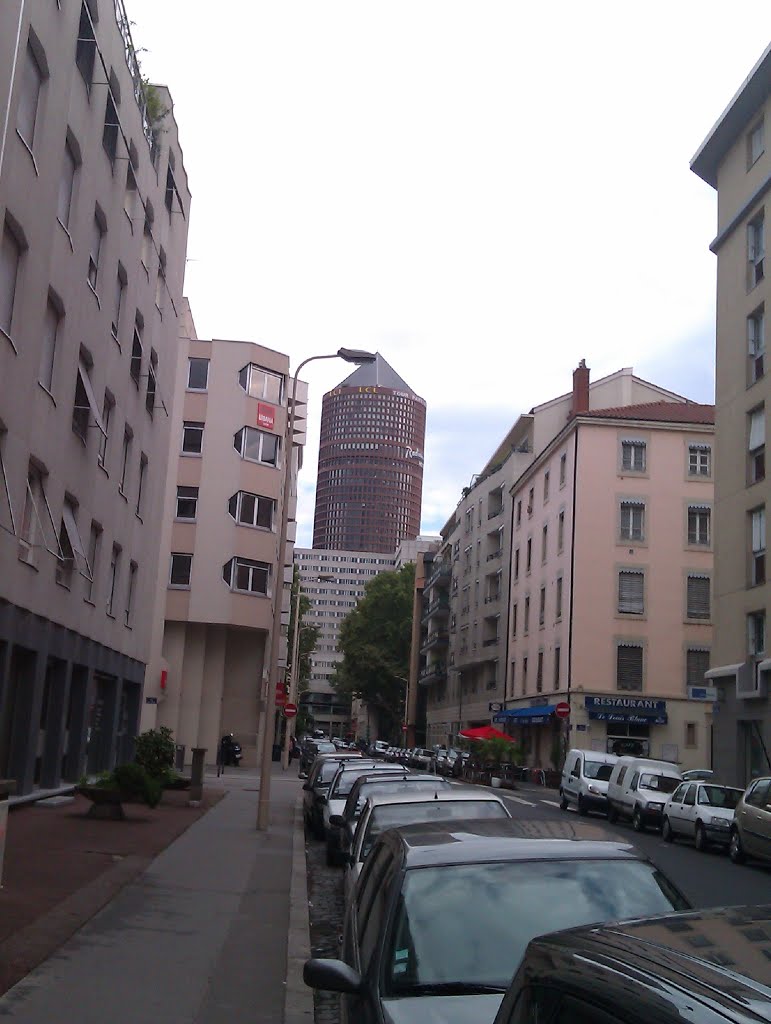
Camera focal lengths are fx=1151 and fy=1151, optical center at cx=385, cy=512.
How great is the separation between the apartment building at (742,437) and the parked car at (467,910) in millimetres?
26594

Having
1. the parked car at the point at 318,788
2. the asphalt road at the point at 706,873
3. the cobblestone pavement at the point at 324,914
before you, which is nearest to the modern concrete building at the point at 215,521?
the asphalt road at the point at 706,873

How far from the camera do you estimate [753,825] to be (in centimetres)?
2039

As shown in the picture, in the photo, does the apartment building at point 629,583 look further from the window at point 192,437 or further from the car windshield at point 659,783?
the car windshield at point 659,783

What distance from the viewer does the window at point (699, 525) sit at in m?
51.0

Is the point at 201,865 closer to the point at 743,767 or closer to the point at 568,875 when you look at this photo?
the point at 568,875

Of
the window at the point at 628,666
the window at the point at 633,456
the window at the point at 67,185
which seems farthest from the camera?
the window at the point at 633,456

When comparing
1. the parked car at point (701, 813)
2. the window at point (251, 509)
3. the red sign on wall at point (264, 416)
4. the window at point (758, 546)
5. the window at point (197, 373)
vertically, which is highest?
the window at point (197, 373)

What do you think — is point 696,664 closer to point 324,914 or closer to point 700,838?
point 700,838

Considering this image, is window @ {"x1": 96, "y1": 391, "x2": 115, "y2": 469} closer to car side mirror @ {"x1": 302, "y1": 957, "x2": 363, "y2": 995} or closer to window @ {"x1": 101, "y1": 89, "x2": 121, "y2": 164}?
window @ {"x1": 101, "y1": 89, "x2": 121, "y2": 164}

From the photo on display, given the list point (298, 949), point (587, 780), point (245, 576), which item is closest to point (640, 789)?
point (587, 780)

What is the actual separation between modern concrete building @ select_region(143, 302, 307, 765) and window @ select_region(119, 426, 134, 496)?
16562mm

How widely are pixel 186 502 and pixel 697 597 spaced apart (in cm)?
2268

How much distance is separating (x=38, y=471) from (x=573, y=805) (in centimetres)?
2101

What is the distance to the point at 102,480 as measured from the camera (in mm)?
26141
